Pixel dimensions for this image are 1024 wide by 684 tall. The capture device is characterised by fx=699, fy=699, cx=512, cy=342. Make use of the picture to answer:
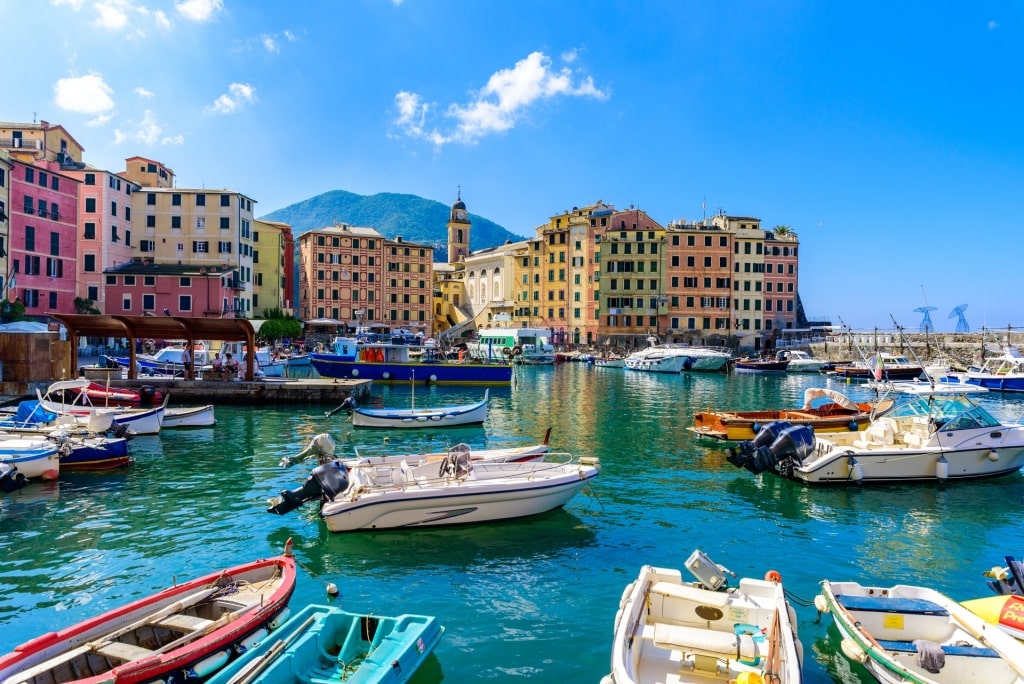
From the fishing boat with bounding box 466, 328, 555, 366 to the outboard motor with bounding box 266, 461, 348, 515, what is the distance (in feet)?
184

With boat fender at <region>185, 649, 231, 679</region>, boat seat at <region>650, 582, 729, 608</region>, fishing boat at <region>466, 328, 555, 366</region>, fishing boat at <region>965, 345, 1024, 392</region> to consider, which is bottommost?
boat fender at <region>185, 649, 231, 679</region>

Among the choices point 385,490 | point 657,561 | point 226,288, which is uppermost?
point 226,288

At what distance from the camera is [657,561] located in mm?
13797

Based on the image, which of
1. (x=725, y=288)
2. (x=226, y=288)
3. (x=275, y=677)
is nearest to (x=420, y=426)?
(x=275, y=677)

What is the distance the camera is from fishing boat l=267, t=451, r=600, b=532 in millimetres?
14859

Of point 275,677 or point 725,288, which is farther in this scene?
point 725,288

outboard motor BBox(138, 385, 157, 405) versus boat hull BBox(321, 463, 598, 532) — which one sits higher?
outboard motor BBox(138, 385, 157, 405)

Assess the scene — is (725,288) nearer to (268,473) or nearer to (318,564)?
(268,473)

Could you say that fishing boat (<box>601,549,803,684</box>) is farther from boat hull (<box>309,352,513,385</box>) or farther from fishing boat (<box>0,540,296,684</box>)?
boat hull (<box>309,352,513,385</box>)

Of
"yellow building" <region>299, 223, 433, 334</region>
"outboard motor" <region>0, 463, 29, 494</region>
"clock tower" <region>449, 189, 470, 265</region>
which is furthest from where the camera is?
"clock tower" <region>449, 189, 470, 265</region>

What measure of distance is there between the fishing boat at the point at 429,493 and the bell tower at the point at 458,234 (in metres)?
116

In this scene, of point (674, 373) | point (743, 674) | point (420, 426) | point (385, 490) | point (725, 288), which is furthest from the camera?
point (725, 288)

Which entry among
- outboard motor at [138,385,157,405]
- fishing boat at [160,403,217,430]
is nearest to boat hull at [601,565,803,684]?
fishing boat at [160,403,217,430]

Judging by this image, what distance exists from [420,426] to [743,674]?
23.3 m
